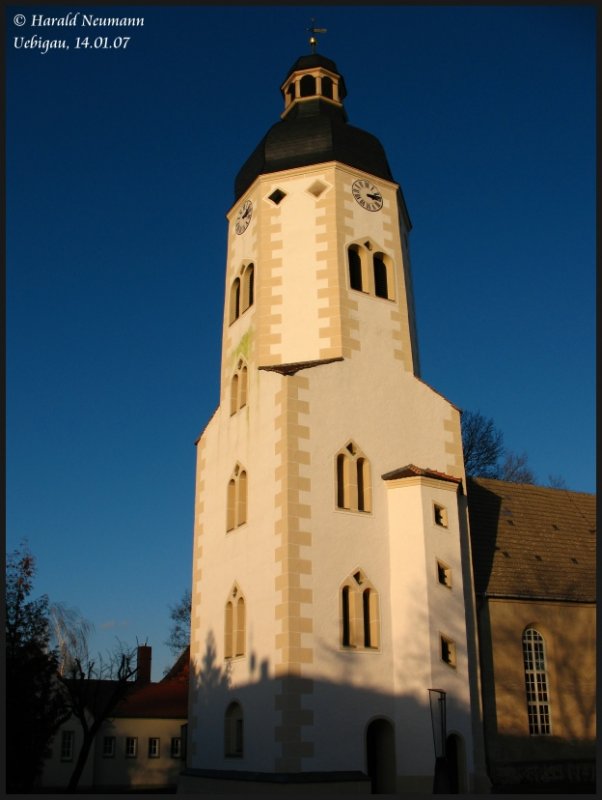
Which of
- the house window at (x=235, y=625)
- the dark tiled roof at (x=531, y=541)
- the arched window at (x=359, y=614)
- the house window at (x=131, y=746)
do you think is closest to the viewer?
the arched window at (x=359, y=614)

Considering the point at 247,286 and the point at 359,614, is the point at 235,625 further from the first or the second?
the point at 247,286

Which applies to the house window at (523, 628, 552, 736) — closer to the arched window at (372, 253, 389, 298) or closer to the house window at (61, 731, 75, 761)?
the arched window at (372, 253, 389, 298)

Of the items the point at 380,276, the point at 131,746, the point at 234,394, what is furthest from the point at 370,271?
the point at 131,746

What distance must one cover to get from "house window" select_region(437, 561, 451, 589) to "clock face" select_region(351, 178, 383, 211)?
1080 cm

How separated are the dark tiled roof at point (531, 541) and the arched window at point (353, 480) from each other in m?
4.76

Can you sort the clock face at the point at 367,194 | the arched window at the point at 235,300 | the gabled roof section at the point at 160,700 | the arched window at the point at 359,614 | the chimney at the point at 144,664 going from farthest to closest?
the chimney at the point at 144,664 → the gabled roof section at the point at 160,700 → the arched window at the point at 235,300 → the clock face at the point at 367,194 → the arched window at the point at 359,614

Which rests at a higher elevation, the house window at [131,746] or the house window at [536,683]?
the house window at [536,683]

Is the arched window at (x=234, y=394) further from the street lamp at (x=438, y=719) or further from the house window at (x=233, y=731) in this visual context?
the street lamp at (x=438, y=719)

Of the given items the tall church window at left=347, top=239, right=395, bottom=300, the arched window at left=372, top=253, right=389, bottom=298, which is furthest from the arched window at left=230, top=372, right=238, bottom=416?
the arched window at left=372, top=253, right=389, bottom=298

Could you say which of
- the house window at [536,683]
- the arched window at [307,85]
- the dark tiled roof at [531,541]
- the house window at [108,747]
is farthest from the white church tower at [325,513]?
the house window at [108,747]

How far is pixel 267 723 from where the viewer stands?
18.1m

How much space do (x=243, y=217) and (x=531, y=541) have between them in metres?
13.5

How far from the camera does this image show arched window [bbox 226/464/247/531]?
2147 cm

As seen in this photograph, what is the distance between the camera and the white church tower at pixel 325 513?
18.3 m
